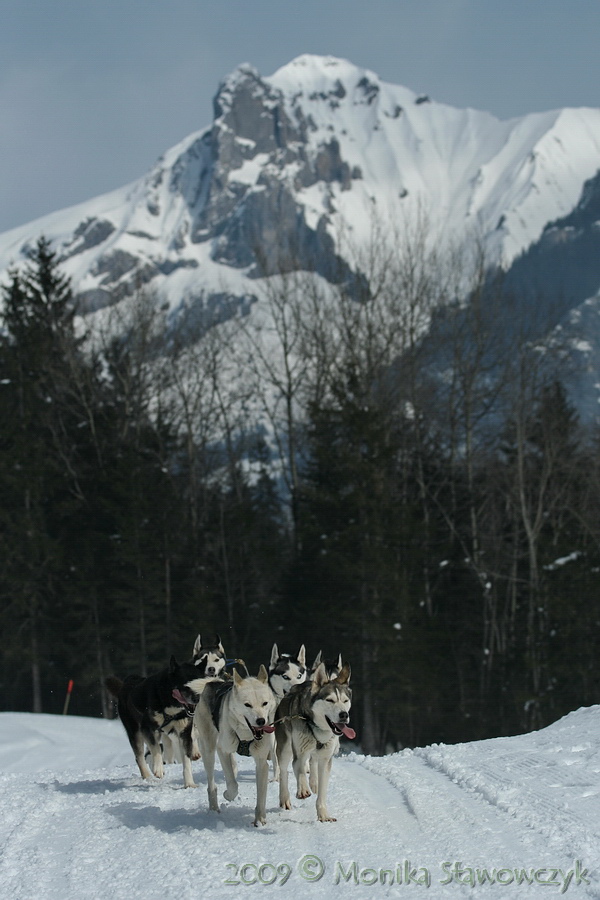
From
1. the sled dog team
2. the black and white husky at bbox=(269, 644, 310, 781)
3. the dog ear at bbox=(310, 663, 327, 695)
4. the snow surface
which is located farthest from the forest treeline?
the dog ear at bbox=(310, 663, 327, 695)

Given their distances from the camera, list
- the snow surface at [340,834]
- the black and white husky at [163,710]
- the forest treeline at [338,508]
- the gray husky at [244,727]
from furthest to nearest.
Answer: the forest treeline at [338,508], the black and white husky at [163,710], the gray husky at [244,727], the snow surface at [340,834]

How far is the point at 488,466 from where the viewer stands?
35375 millimetres

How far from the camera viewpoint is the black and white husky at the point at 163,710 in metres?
9.20

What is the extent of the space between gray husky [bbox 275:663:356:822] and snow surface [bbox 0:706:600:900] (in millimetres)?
354

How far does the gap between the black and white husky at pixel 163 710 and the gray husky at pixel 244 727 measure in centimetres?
54

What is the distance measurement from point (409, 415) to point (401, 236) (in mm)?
7019

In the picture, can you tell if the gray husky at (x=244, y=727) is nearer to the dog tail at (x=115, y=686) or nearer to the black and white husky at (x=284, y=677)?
the black and white husky at (x=284, y=677)

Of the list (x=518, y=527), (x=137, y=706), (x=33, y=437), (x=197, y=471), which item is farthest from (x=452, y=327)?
(x=137, y=706)

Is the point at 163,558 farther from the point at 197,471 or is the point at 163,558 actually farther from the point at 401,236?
the point at 401,236

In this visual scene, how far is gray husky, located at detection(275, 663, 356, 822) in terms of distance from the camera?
7852 mm

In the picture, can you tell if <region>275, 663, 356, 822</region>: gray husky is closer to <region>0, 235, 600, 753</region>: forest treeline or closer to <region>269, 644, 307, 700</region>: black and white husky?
<region>269, 644, 307, 700</region>: black and white husky

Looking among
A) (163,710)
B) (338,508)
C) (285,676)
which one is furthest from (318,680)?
(338,508)

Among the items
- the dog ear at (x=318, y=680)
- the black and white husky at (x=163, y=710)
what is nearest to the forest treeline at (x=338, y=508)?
the black and white husky at (x=163, y=710)

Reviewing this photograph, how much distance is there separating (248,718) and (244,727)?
0.52 ft
